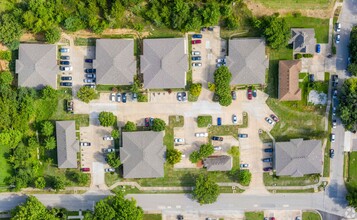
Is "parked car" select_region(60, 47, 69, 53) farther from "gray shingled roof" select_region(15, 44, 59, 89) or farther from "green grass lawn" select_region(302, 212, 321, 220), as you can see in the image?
"green grass lawn" select_region(302, 212, 321, 220)

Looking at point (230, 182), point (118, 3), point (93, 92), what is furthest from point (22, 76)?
point (230, 182)

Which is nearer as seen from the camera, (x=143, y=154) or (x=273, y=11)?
(x=143, y=154)

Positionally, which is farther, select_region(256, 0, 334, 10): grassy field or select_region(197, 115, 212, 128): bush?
select_region(197, 115, 212, 128): bush

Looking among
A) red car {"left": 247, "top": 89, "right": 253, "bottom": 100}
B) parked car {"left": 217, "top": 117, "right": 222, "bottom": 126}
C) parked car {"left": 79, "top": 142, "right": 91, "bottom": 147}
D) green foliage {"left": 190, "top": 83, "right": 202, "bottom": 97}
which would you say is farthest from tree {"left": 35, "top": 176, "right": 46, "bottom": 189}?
red car {"left": 247, "top": 89, "right": 253, "bottom": 100}

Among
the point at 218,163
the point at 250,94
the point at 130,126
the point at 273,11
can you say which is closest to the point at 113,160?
the point at 130,126

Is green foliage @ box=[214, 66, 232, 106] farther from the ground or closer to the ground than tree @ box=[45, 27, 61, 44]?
closer to the ground

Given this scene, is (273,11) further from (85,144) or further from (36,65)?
(36,65)
